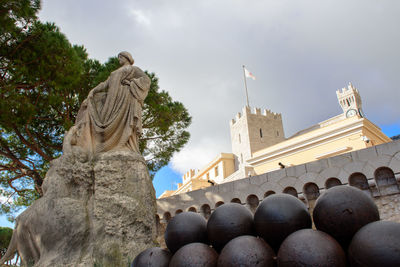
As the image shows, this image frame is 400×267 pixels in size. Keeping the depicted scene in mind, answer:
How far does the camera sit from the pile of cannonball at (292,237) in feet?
6.35

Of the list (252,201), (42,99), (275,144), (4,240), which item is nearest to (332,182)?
(252,201)

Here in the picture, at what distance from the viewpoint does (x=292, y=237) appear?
7.03ft

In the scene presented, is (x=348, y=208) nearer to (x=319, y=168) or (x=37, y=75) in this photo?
(x=319, y=168)

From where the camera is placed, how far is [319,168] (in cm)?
689

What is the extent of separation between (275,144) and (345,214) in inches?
1335

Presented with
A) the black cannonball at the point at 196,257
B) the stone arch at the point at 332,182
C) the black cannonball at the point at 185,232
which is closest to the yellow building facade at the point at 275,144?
the stone arch at the point at 332,182

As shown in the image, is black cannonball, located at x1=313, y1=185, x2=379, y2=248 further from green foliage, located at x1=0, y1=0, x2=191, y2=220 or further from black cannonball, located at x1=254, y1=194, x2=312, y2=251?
green foliage, located at x1=0, y1=0, x2=191, y2=220

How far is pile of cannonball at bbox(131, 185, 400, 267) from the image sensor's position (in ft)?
6.35

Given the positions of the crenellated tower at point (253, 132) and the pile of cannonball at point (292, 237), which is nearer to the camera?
the pile of cannonball at point (292, 237)

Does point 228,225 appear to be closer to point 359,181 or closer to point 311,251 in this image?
point 311,251

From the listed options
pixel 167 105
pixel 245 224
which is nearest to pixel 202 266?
pixel 245 224

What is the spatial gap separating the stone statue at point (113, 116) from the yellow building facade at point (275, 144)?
370 inches

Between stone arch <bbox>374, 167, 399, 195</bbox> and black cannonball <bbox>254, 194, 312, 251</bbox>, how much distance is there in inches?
175

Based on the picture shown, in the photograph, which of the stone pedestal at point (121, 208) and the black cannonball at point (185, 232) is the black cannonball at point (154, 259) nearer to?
the black cannonball at point (185, 232)
